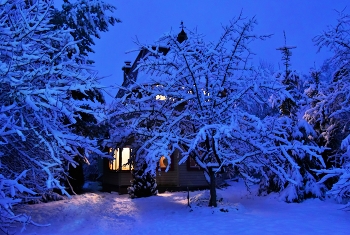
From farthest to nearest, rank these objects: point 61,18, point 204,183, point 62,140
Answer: point 204,183, point 61,18, point 62,140

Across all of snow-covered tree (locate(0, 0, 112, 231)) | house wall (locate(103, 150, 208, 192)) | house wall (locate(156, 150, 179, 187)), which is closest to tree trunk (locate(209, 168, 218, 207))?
snow-covered tree (locate(0, 0, 112, 231))

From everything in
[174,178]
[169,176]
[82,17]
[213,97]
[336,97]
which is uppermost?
[82,17]

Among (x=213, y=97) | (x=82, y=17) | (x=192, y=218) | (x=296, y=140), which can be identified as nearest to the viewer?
(x=192, y=218)

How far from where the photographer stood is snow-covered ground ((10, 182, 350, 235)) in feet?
Result: 25.3

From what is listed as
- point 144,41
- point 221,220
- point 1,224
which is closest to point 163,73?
point 144,41

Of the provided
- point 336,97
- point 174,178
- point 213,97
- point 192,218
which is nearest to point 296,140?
point 336,97

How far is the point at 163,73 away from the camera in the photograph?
10508mm

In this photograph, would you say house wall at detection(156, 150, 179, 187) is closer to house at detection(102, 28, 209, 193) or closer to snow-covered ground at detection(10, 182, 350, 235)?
house at detection(102, 28, 209, 193)

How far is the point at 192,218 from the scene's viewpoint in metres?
9.11

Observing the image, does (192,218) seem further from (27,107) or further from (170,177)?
(170,177)

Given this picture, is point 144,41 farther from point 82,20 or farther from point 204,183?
point 204,183

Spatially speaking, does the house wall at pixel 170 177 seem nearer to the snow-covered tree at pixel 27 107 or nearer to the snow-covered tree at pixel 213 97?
the snow-covered tree at pixel 213 97

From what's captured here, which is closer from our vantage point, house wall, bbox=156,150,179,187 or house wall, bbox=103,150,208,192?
house wall, bbox=103,150,208,192

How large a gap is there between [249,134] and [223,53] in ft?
8.51
